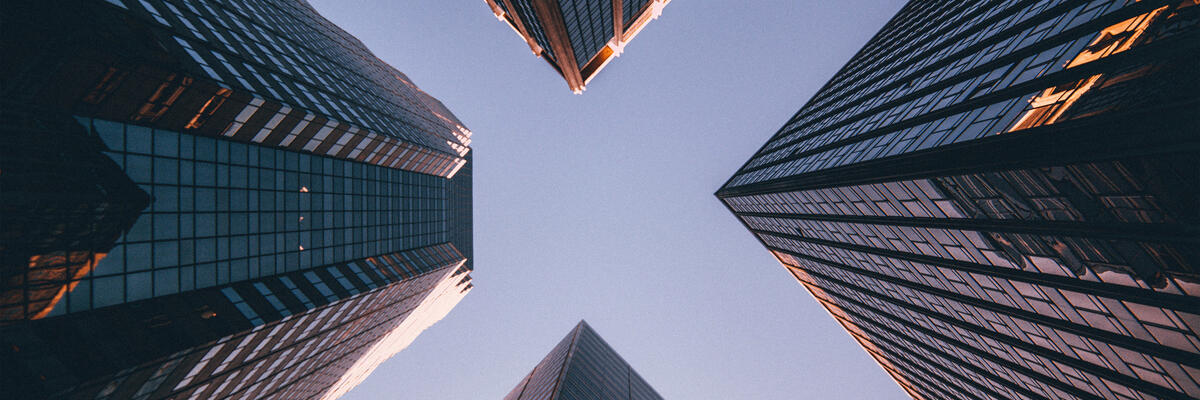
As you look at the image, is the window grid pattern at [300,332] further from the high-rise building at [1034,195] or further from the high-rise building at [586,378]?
the high-rise building at [1034,195]

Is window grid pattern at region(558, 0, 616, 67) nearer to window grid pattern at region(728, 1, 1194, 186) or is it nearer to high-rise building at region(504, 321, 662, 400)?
window grid pattern at region(728, 1, 1194, 186)

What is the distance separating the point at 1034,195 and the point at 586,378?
44313 millimetres

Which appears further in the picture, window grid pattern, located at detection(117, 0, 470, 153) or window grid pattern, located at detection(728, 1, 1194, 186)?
window grid pattern, located at detection(117, 0, 470, 153)

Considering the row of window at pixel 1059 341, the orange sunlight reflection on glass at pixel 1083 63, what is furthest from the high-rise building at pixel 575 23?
the row of window at pixel 1059 341

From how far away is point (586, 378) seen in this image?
5150 cm

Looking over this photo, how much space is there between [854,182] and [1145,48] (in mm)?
15254

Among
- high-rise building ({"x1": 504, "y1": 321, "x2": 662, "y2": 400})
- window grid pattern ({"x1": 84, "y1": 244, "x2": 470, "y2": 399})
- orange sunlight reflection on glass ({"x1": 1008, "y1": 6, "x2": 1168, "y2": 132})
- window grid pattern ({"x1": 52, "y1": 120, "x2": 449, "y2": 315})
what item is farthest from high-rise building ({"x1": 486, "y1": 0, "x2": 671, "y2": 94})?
orange sunlight reflection on glass ({"x1": 1008, "y1": 6, "x2": 1168, "y2": 132})

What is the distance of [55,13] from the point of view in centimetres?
1619

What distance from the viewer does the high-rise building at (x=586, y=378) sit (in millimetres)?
45691

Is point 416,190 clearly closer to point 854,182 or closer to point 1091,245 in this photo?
point 854,182

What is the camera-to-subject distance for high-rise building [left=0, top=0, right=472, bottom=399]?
1566 cm

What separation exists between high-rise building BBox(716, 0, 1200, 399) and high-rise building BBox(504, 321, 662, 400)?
98.7 feet

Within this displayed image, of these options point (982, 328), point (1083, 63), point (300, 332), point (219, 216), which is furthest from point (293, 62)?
point (982, 328)

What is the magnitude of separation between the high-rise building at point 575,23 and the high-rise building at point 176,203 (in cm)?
2674
